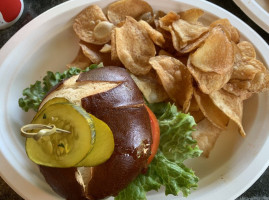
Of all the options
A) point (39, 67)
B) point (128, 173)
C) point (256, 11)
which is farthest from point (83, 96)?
point (256, 11)

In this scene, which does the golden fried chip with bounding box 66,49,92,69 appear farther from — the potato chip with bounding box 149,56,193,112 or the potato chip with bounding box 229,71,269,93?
the potato chip with bounding box 229,71,269,93

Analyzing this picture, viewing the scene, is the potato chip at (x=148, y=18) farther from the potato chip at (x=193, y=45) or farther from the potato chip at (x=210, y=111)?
the potato chip at (x=210, y=111)

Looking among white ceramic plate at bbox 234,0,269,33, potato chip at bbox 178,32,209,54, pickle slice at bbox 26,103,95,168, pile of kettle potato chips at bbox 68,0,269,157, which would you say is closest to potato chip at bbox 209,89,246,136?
pile of kettle potato chips at bbox 68,0,269,157

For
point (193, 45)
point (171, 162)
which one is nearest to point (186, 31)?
point (193, 45)

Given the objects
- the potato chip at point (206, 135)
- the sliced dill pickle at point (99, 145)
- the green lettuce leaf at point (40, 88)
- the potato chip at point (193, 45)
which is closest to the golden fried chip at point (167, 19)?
the potato chip at point (193, 45)

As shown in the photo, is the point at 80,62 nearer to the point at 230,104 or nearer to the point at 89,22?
the point at 89,22

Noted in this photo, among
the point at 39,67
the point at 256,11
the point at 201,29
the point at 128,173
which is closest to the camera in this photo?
the point at 128,173

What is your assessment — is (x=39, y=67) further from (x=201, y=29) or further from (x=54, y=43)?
(x=201, y=29)

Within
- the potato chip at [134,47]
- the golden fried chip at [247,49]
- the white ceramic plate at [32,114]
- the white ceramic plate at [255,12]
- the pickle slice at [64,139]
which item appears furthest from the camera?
the white ceramic plate at [255,12]
